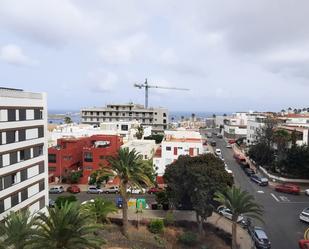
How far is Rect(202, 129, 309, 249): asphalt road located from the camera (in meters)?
42.5

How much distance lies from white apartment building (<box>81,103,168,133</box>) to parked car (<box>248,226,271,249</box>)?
100517mm

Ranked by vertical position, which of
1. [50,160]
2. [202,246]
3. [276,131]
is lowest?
[202,246]

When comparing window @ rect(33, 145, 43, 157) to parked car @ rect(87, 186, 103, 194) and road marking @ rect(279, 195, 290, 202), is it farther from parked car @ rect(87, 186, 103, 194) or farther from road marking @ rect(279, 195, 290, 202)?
road marking @ rect(279, 195, 290, 202)

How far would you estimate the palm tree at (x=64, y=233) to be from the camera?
24359 millimetres

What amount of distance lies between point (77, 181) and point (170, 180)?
2957cm

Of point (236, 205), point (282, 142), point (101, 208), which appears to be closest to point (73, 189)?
point (101, 208)

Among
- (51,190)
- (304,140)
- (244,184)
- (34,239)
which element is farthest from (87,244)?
(304,140)

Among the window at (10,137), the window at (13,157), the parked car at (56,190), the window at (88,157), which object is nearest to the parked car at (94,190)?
the parked car at (56,190)

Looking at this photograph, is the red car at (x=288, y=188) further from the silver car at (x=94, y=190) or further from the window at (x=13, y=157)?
the window at (x=13, y=157)

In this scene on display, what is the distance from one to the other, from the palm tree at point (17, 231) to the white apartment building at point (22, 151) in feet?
26.2

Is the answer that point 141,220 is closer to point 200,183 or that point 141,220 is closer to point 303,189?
point 200,183

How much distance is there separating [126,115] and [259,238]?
10823 cm

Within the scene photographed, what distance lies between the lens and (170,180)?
155ft

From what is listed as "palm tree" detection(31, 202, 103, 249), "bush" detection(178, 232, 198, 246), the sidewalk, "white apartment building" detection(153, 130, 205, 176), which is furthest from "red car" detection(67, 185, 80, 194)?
"palm tree" detection(31, 202, 103, 249)
